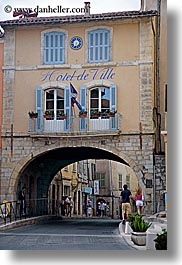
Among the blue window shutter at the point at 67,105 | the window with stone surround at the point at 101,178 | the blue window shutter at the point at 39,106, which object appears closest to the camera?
the blue window shutter at the point at 39,106

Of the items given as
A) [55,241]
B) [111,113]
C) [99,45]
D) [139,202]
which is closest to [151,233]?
[55,241]

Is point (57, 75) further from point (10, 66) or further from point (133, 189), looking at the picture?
point (133, 189)

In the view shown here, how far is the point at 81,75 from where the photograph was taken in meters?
14.7

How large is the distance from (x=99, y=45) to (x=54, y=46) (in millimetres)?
1086

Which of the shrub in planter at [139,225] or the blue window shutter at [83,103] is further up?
the blue window shutter at [83,103]

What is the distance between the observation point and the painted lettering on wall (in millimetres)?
14531

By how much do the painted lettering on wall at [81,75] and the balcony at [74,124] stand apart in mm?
937

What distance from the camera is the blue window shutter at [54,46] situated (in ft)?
48.7

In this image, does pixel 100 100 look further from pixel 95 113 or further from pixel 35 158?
pixel 35 158

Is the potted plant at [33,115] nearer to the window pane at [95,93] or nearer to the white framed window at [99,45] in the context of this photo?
the window pane at [95,93]

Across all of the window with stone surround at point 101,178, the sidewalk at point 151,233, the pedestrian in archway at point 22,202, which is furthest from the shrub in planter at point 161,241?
the window with stone surround at point 101,178

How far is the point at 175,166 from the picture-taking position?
892cm

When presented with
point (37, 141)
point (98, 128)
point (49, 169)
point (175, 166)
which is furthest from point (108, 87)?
point (175, 166)

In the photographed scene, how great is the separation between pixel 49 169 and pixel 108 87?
5.08 m
